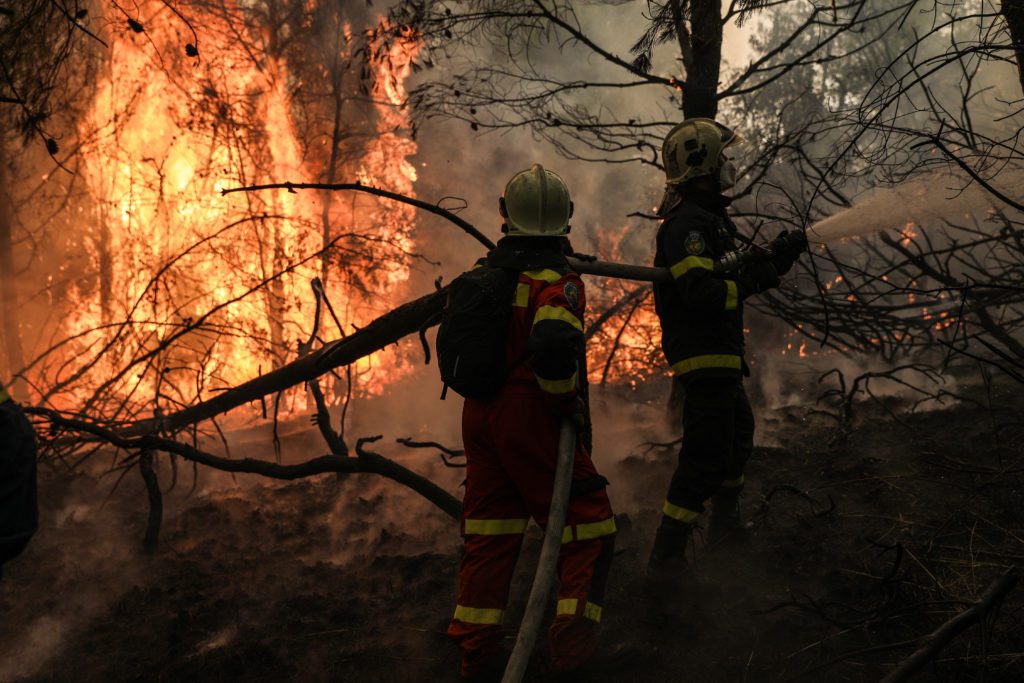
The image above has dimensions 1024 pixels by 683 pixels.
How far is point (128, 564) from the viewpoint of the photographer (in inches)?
162

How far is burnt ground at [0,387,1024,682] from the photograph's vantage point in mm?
2592

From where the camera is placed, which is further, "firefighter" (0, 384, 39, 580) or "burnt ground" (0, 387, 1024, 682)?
"burnt ground" (0, 387, 1024, 682)

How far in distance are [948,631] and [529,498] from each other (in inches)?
53.0

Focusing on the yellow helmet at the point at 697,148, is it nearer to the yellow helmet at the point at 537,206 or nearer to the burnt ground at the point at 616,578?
the yellow helmet at the point at 537,206

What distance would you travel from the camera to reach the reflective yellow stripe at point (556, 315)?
7.79ft

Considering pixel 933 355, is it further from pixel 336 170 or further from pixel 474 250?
pixel 336 170

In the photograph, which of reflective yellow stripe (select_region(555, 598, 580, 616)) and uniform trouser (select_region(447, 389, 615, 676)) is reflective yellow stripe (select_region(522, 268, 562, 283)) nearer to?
uniform trouser (select_region(447, 389, 615, 676))

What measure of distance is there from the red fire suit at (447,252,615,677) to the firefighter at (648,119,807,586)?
67 cm

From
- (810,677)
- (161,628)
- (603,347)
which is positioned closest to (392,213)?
(603,347)

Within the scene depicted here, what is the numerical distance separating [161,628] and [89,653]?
0.30m

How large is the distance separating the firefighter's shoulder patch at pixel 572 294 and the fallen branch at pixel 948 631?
Answer: 1456 mm

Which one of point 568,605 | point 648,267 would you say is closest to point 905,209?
point 648,267

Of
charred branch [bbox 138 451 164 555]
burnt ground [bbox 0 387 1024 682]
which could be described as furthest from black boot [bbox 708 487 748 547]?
charred branch [bbox 138 451 164 555]

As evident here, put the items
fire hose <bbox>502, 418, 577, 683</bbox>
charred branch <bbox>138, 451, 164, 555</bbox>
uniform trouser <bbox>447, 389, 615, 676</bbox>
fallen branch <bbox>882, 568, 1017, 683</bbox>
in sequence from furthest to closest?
charred branch <bbox>138, 451, 164, 555</bbox>
uniform trouser <bbox>447, 389, 615, 676</bbox>
fire hose <bbox>502, 418, 577, 683</bbox>
fallen branch <bbox>882, 568, 1017, 683</bbox>
